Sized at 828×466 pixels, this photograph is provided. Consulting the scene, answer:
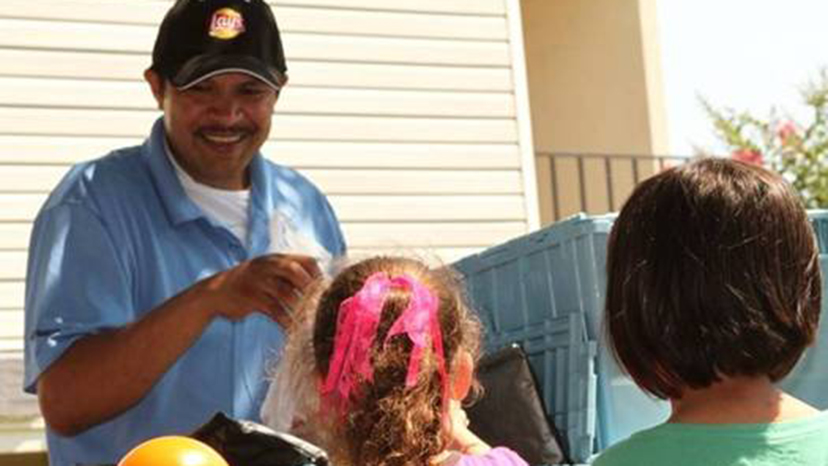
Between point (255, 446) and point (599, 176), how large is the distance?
8754 millimetres

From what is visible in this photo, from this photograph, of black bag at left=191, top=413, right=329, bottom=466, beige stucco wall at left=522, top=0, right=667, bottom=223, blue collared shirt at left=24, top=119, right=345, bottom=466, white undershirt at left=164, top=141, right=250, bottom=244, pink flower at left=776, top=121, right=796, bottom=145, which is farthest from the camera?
pink flower at left=776, top=121, right=796, bottom=145

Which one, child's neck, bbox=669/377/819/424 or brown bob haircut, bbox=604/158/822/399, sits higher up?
brown bob haircut, bbox=604/158/822/399

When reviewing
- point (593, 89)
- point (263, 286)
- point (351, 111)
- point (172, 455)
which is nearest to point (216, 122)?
point (263, 286)

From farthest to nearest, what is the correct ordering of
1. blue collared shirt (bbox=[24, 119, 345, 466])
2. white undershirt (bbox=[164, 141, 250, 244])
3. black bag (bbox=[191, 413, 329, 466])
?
white undershirt (bbox=[164, 141, 250, 244]) → blue collared shirt (bbox=[24, 119, 345, 466]) → black bag (bbox=[191, 413, 329, 466])

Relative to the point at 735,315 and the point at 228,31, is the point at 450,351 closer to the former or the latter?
the point at 735,315

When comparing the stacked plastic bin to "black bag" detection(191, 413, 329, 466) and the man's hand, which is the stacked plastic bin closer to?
the man's hand

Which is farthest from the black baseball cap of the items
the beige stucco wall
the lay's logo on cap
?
the beige stucco wall

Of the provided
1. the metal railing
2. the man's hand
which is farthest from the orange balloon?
the metal railing

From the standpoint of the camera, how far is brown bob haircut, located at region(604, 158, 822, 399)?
6.95ft

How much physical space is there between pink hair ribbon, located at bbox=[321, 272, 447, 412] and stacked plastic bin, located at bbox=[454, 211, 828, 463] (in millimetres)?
674

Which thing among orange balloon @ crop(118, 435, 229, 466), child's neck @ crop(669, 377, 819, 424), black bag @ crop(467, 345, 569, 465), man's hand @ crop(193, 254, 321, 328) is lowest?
black bag @ crop(467, 345, 569, 465)

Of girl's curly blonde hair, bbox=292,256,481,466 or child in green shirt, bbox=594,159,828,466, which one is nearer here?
child in green shirt, bbox=594,159,828,466

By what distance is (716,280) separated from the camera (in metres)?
2.13

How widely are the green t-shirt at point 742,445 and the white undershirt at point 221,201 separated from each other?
141 cm
